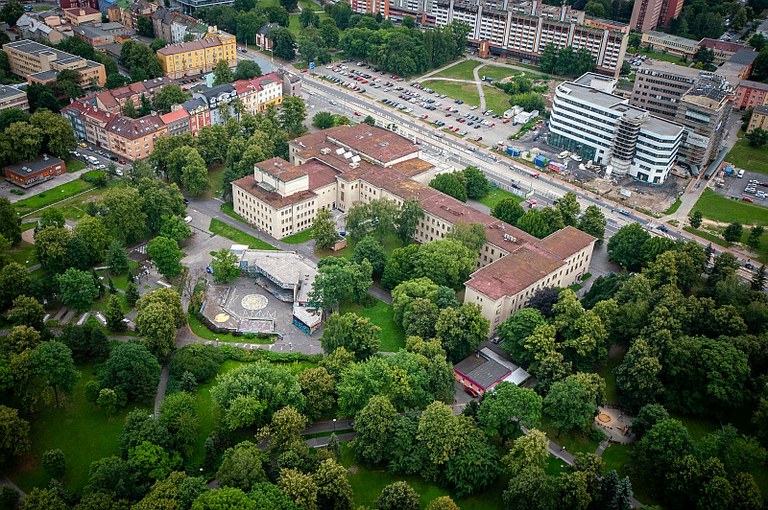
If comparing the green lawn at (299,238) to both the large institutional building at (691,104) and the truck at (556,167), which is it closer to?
the truck at (556,167)

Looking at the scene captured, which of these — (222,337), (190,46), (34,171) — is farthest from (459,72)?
(222,337)

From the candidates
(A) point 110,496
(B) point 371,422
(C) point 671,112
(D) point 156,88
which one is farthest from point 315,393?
(C) point 671,112

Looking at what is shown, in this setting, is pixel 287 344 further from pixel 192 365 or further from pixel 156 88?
pixel 156 88

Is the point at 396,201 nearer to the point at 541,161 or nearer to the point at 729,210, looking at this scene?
the point at 541,161

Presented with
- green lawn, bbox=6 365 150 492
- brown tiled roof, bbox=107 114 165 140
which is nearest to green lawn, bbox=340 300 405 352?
green lawn, bbox=6 365 150 492

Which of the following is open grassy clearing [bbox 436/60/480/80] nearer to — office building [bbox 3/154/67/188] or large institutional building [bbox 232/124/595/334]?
large institutional building [bbox 232/124/595/334]

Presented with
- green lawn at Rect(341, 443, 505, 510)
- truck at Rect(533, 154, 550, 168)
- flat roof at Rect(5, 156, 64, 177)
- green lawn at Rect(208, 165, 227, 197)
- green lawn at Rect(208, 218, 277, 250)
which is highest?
truck at Rect(533, 154, 550, 168)
